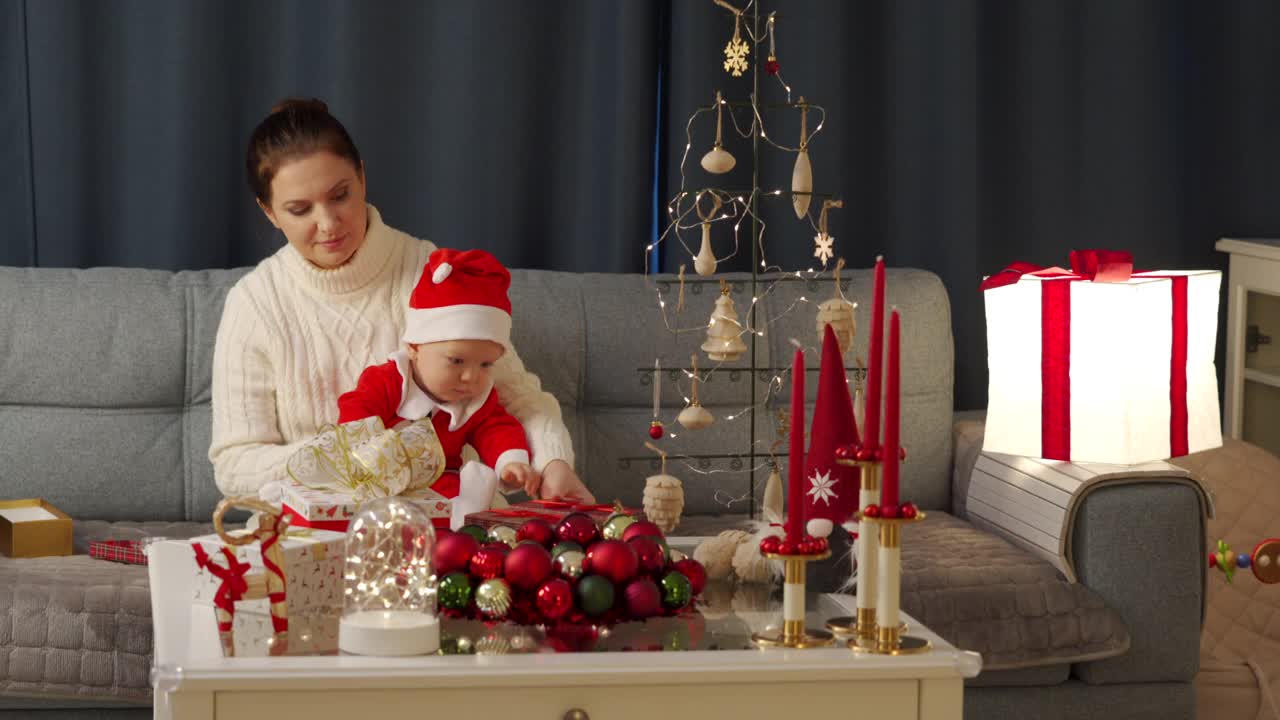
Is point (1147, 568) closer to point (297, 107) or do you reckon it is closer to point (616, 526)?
point (616, 526)

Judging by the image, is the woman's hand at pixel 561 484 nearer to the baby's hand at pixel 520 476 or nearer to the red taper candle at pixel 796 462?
the baby's hand at pixel 520 476

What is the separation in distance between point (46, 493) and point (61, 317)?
32 centimetres

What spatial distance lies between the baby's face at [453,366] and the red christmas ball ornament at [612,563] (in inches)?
28.3

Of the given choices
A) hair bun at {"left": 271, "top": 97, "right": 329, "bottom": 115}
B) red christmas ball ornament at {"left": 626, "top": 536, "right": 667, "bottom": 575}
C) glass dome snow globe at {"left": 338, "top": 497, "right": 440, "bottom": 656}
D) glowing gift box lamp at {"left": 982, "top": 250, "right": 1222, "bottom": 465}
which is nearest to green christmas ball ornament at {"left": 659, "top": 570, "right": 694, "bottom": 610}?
red christmas ball ornament at {"left": 626, "top": 536, "right": 667, "bottom": 575}

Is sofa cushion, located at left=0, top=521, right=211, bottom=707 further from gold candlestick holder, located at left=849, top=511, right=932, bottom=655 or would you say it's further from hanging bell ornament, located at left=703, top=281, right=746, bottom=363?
gold candlestick holder, located at left=849, top=511, right=932, bottom=655

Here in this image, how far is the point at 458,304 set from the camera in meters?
2.21

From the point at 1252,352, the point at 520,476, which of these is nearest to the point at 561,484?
the point at 520,476

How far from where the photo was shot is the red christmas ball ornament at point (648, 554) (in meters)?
1.57

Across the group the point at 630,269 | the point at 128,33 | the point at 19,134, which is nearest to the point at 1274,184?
the point at 630,269

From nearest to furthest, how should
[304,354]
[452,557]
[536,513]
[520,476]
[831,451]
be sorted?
[452,557] → [831,451] → [536,513] → [520,476] → [304,354]

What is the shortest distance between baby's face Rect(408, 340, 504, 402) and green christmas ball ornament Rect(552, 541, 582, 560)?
2.17 feet

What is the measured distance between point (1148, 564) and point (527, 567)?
47.6 inches

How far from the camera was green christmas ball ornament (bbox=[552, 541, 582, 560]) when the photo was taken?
5.16 ft

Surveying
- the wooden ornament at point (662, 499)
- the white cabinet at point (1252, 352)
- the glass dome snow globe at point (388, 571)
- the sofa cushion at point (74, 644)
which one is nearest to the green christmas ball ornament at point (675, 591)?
the glass dome snow globe at point (388, 571)
